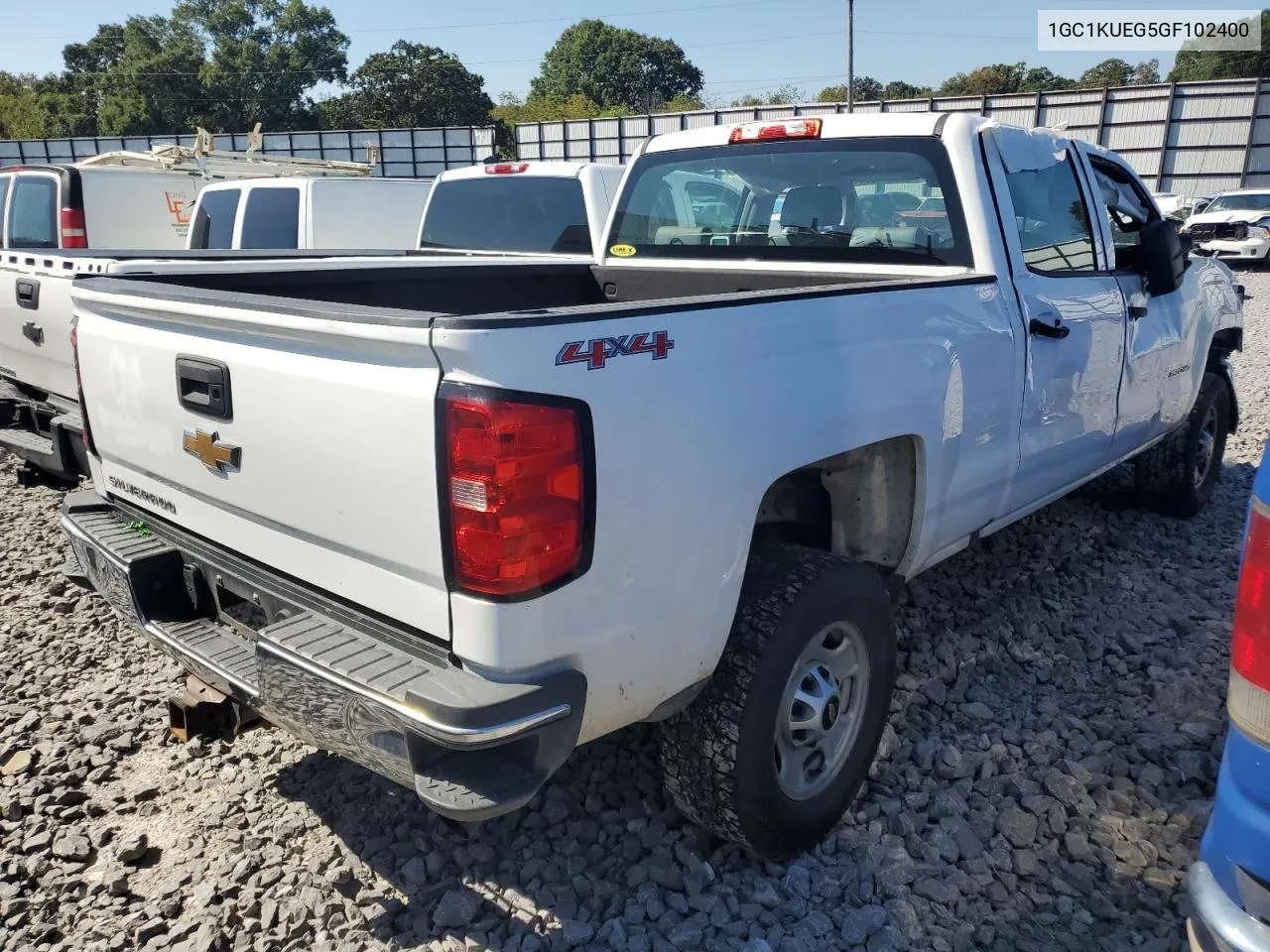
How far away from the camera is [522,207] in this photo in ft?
22.7

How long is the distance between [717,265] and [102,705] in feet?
9.52

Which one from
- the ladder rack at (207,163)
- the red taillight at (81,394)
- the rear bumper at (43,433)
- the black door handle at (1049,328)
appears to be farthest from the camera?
the ladder rack at (207,163)

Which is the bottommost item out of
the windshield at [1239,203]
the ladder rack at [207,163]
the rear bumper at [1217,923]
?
the rear bumper at [1217,923]

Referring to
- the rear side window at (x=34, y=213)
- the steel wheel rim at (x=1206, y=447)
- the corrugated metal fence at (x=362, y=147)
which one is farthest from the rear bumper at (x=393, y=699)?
the corrugated metal fence at (x=362, y=147)

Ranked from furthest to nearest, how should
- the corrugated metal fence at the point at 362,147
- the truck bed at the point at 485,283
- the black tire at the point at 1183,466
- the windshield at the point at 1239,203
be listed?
1. the corrugated metal fence at the point at 362,147
2. the windshield at the point at 1239,203
3. the black tire at the point at 1183,466
4. the truck bed at the point at 485,283

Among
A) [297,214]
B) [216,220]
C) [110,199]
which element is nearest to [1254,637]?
[297,214]

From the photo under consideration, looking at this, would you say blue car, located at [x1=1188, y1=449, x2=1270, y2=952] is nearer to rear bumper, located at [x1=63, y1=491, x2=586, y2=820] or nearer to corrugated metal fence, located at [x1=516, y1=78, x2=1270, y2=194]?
rear bumper, located at [x1=63, y1=491, x2=586, y2=820]

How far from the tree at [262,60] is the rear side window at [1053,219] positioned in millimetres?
68815

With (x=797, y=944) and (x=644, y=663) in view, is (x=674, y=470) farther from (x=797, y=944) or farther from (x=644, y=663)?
(x=797, y=944)

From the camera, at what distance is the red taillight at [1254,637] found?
156cm

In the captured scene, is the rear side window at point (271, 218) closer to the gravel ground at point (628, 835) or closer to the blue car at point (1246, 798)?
the gravel ground at point (628, 835)

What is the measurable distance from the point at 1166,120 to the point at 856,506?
3101 cm

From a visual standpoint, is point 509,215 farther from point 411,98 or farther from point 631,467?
point 411,98

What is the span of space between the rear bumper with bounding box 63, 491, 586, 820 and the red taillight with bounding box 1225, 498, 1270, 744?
1208 millimetres
